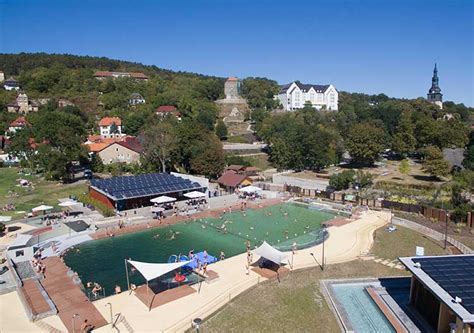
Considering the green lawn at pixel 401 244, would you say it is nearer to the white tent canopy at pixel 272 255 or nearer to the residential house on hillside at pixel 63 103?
the white tent canopy at pixel 272 255

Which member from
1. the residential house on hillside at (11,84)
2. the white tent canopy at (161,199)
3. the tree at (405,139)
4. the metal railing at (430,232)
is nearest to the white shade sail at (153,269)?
the white tent canopy at (161,199)

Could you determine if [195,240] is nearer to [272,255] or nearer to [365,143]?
[272,255]

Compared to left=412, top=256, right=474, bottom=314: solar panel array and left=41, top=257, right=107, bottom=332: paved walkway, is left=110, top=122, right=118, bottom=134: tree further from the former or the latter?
left=412, top=256, right=474, bottom=314: solar panel array

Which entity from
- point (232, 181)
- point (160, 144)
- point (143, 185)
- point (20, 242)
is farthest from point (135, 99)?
point (20, 242)

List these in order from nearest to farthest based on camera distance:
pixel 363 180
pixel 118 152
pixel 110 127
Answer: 1. pixel 363 180
2. pixel 118 152
3. pixel 110 127

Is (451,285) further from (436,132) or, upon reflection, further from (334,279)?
(436,132)

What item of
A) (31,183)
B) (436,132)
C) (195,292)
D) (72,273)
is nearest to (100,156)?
(31,183)
